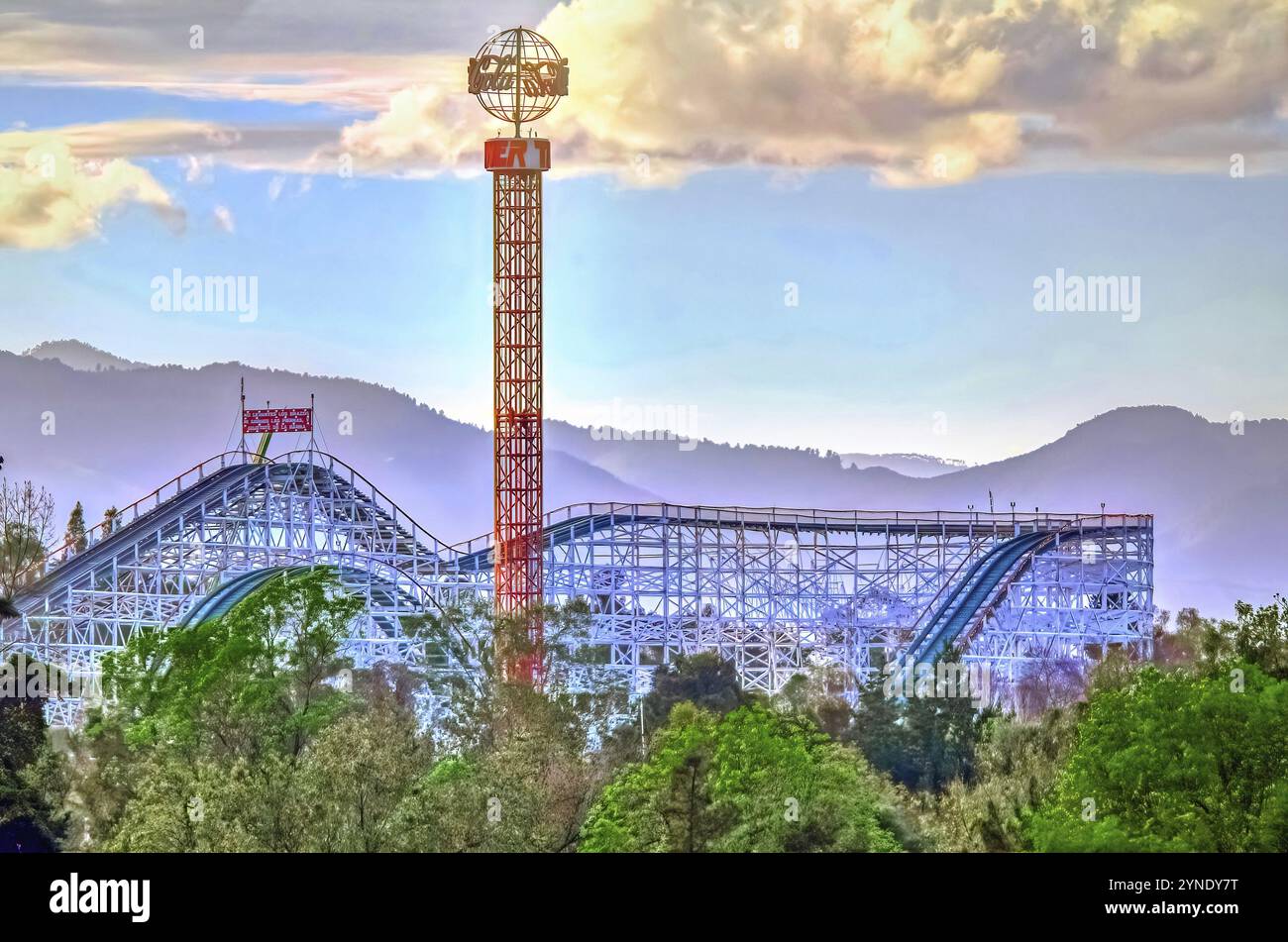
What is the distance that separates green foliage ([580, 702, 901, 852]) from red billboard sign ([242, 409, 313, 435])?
1157 inches

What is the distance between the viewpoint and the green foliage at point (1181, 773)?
33.0m

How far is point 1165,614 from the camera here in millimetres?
88438

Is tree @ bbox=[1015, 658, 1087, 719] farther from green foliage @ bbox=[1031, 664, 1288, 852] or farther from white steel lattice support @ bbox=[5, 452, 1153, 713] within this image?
green foliage @ bbox=[1031, 664, 1288, 852]

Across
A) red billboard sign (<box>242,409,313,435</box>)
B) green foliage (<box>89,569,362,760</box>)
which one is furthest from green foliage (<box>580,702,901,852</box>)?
red billboard sign (<box>242,409,313,435</box>)

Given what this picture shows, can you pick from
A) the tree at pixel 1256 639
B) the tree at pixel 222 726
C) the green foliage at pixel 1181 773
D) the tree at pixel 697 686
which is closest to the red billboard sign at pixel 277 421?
the tree at pixel 697 686

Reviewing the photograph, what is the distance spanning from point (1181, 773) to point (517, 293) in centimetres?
3318

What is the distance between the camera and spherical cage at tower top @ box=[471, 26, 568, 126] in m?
65.1

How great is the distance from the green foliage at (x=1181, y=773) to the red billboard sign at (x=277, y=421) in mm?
35412

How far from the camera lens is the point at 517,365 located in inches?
2534

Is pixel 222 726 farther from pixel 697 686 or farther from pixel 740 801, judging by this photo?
pixel 697 686

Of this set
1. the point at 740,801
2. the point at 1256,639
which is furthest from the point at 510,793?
the point at 1256,639

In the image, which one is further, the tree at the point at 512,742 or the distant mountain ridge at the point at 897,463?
the distant mountain ridge at the point at 897,463

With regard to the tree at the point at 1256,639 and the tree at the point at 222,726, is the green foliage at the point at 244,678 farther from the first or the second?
the tree at the point at 1256,639
